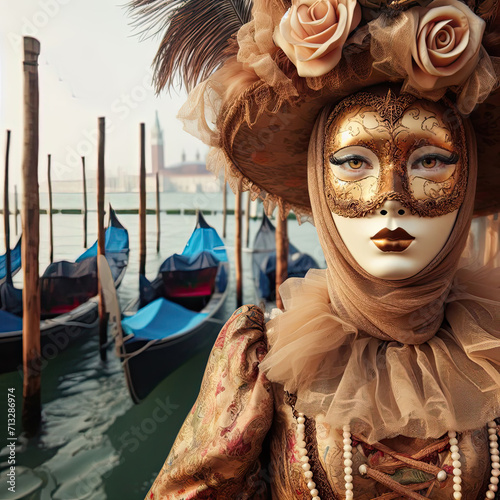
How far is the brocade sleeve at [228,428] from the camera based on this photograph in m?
0.71

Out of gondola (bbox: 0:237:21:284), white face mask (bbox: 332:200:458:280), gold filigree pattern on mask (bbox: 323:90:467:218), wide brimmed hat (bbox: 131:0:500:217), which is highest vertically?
wide brimmed hat (bbox: 131:0:500:217)

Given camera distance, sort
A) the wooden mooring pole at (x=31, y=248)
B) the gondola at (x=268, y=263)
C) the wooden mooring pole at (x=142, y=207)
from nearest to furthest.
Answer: the wooden mooring pole at (x=31, y=248), the wooden mooring pole at (x=142, y=207), the gondola at (x=268, y=263)

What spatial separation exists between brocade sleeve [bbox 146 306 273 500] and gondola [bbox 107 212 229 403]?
54.8 inches

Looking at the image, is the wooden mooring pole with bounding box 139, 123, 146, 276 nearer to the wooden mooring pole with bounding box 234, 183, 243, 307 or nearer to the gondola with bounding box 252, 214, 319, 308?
the wooden mooring pole with bounding box 234, 183, 243, 307

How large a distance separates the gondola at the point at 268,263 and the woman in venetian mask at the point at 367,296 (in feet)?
7.70

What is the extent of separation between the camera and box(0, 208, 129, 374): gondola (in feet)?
5.76

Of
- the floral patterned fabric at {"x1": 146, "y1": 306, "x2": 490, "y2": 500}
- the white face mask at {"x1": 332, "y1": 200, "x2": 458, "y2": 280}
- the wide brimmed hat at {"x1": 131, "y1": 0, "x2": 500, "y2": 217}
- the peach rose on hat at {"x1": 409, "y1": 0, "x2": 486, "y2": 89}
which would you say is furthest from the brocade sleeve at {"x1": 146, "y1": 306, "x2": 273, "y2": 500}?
the peach rose on hat at {"x1": 409, "y1": 0, "x2": 486, "y2": 89}

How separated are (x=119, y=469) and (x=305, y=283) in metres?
1.45

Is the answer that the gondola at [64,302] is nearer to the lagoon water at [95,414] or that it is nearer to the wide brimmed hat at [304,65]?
the lagoon water at [95,414]

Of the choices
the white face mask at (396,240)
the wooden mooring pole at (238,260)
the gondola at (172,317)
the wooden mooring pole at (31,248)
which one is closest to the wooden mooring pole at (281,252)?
the wooden mooring pole at (238,260)

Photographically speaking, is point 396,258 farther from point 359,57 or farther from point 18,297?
point 18,297

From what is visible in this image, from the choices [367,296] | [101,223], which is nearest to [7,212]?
[101,223]

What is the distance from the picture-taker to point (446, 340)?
0.75 metres

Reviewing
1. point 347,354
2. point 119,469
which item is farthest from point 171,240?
point 347,354
